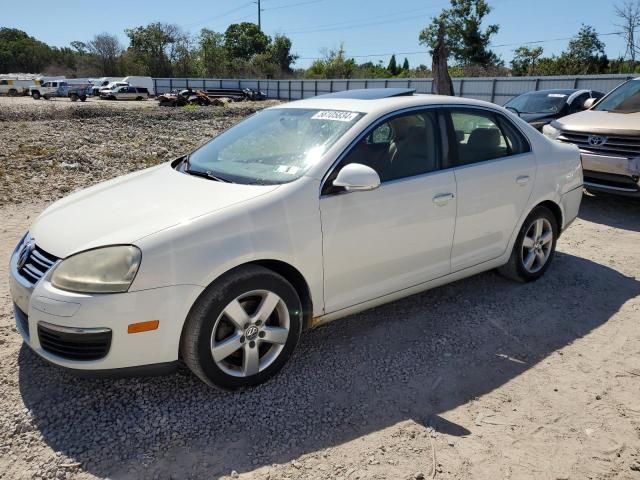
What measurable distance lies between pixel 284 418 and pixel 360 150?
166cm

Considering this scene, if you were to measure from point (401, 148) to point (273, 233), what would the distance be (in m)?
1.22

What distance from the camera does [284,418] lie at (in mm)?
2756

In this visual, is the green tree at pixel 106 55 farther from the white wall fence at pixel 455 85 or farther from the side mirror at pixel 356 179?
the side mirror at pixel 356 179

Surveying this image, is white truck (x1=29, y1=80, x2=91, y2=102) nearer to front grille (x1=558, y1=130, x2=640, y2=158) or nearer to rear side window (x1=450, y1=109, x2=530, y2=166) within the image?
front grille (x1=558, y1=130, x2=640, y2=158)

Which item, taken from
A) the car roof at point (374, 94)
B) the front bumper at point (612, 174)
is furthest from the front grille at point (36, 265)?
the front bumper at point (612, 174)

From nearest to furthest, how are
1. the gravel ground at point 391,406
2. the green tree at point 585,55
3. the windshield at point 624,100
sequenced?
the gravel ground at point 391,406
the windshield at point 624,100
the green tree at point 585,55

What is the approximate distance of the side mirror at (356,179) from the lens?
2.95 meters

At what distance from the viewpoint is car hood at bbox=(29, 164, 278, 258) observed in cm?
268

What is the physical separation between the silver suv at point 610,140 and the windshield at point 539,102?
2.96 meters

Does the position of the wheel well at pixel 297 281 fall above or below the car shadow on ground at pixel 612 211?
above

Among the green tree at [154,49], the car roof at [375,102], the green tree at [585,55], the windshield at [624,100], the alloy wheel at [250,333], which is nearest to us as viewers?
the alloy wheel at [250,333]

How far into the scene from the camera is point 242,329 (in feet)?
9.29

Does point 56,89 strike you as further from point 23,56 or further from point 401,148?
point 401,148

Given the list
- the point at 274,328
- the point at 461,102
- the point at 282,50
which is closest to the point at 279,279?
the point at 274,328
